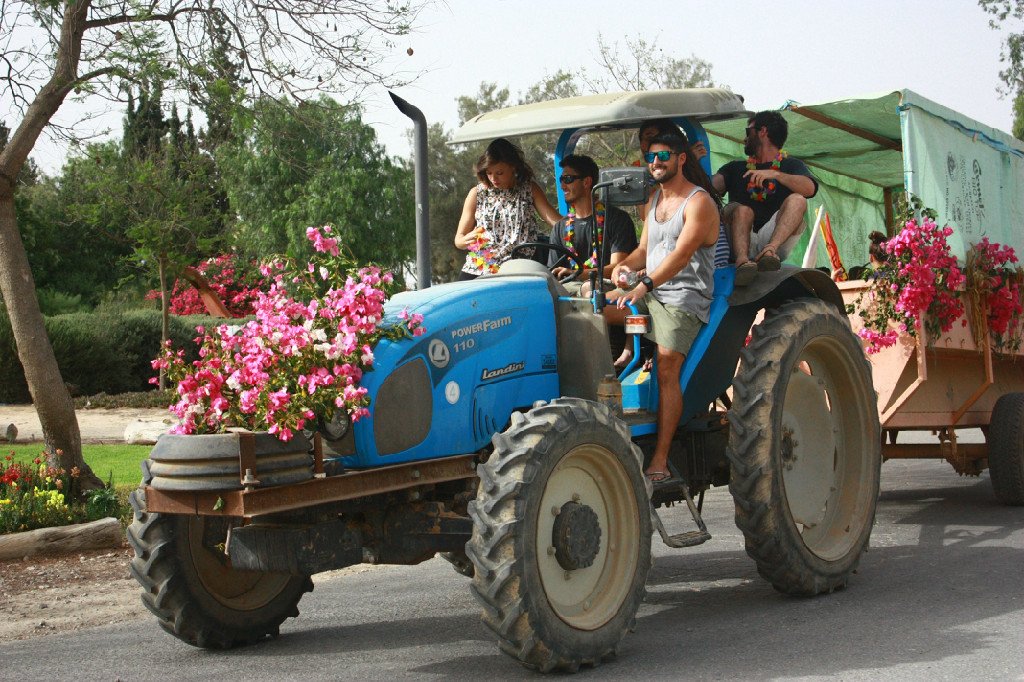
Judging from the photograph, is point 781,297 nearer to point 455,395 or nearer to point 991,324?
point 455,395

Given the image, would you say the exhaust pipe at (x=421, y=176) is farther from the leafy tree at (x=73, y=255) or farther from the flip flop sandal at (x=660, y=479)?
the leafy tree at (x=73, y=255)

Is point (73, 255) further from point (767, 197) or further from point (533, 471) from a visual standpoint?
point (533, 471)

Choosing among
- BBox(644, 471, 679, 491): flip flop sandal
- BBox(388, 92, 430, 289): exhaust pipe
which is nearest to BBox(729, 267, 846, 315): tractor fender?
BBox(644, 471, 679, 491): flip flop sandal

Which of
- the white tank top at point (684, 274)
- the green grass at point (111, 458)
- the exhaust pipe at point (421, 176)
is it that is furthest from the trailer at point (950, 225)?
the green grass at point (111, 458)

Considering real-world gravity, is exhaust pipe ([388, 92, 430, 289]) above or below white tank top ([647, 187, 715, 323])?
above

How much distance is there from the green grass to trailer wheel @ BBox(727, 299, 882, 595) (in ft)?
24.2

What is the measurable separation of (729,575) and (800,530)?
2.28 ft

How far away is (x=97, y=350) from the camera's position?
23.3 m

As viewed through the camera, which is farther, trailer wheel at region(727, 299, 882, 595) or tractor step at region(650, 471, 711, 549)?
trailer wheel at region(727, 299, 882, 595)

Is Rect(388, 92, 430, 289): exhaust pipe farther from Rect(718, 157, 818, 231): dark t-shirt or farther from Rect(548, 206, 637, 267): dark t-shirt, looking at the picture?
Rect(718, 157, 818, 231): dark t-shirt

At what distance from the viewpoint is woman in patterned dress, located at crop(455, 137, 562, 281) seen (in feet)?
22.3

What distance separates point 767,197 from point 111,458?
10.2 meters

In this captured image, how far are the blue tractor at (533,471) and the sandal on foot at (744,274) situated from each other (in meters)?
0.08

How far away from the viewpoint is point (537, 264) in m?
5.95
